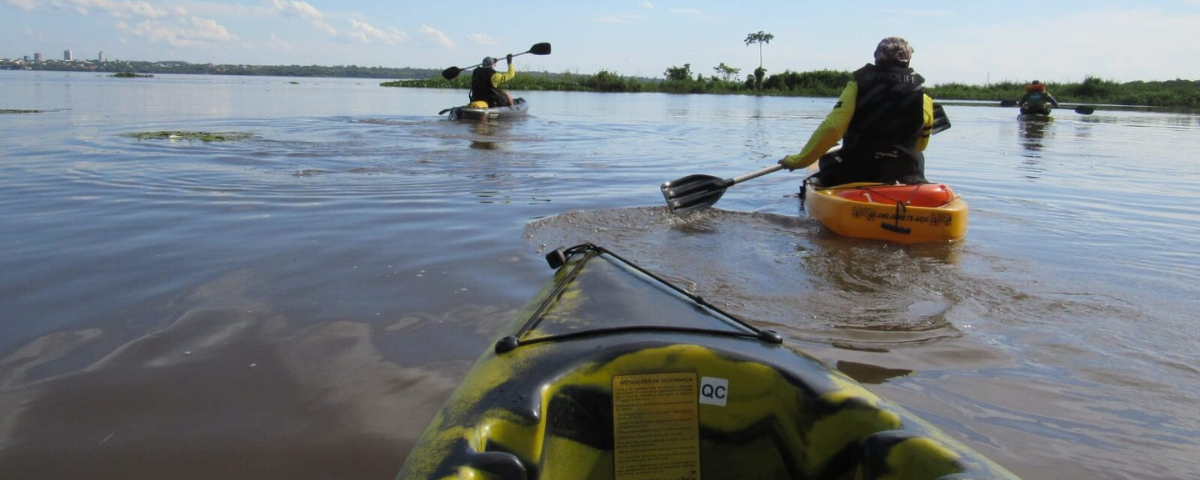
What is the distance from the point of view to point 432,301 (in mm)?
3969

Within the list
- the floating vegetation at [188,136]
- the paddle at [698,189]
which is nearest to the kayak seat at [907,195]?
the paddle at [698,189]

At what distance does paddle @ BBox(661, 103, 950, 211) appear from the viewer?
672 cm

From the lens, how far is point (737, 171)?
32.8ft

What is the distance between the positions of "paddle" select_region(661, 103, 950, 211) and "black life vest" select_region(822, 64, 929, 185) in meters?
0.56

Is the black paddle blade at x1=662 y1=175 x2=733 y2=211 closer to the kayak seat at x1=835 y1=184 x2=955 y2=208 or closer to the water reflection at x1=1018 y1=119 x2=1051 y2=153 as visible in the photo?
the kayak seat at x1=835 y1=184 x2=955 y2=208

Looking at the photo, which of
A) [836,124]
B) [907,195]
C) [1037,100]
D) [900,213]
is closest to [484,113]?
[836,124]

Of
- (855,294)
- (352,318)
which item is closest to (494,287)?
(352,318)

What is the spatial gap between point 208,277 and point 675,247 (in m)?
2.96

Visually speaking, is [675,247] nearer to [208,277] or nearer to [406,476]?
[208,277]

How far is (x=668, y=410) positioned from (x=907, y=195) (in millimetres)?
4253

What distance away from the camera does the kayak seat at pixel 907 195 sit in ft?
18.1

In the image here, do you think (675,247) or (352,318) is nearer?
(352,318)

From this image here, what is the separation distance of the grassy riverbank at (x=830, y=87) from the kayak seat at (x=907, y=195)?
34165 mm

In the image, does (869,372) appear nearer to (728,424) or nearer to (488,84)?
(728,424)
